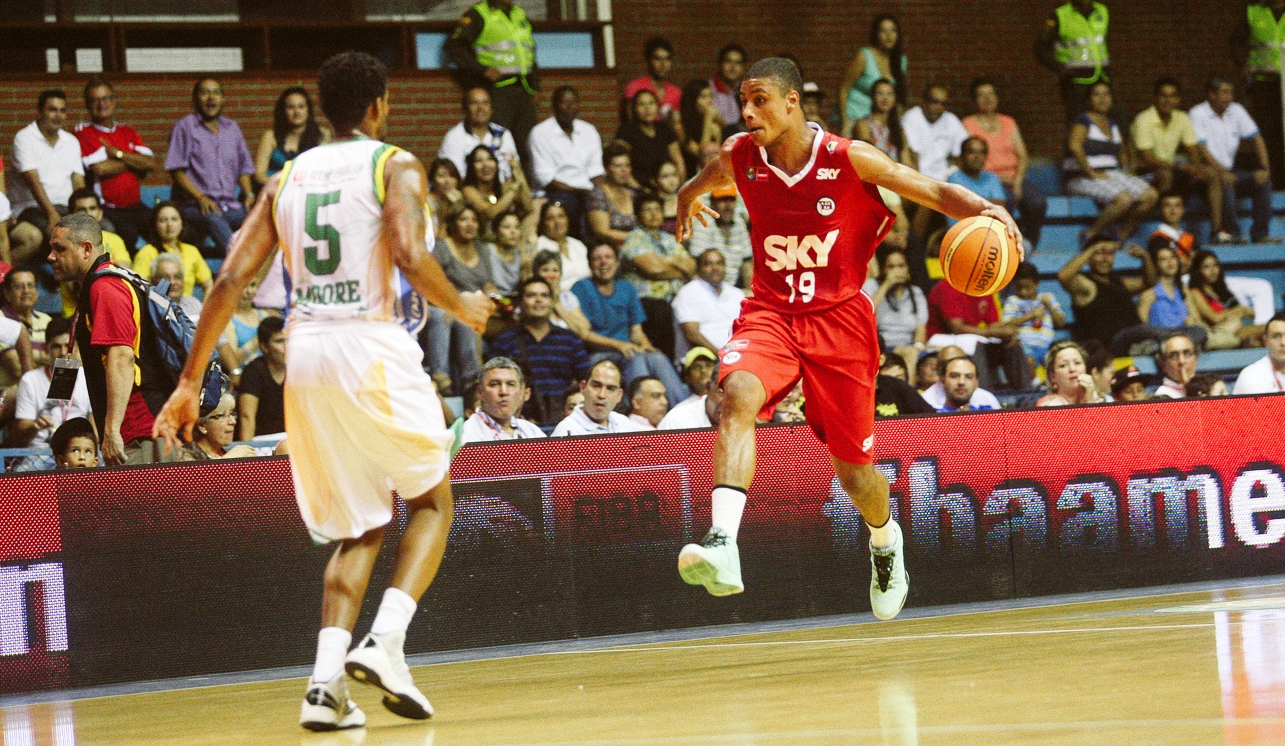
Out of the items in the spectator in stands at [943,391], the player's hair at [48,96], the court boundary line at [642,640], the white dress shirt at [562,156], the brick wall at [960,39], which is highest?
the brick wall at [960,39]

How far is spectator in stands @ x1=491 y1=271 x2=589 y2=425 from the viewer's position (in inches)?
427

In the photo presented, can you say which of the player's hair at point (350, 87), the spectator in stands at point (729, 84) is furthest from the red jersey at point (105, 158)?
the player's hair at point (350, 87)

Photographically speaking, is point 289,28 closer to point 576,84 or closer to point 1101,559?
point 576,84

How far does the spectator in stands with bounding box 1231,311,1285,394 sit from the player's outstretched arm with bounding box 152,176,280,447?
7.23 meters

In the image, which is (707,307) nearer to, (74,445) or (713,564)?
(74,445)

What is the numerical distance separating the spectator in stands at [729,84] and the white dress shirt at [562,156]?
5.13ft

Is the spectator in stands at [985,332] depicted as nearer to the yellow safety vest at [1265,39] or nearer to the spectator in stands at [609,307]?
the spectator in stands at [609,307]

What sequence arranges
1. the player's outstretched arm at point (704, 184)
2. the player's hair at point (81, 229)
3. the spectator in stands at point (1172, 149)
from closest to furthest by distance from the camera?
the player's outstretched arm at point (704, 184)
the player's hair at point (81, 229)
the spectator in stands at point (1172, 149)

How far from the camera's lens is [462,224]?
1155 cm

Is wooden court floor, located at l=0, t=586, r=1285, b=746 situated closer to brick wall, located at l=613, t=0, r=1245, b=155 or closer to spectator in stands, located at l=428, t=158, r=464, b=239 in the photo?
spectator in stands, located at l=428, t=158, r=464, b=239

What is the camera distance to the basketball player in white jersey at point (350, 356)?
4.82 metres

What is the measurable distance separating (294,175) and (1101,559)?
5.46 metres

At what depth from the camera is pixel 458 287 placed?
1162cm

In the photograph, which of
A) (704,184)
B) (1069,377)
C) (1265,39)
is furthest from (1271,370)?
(1265,39)
